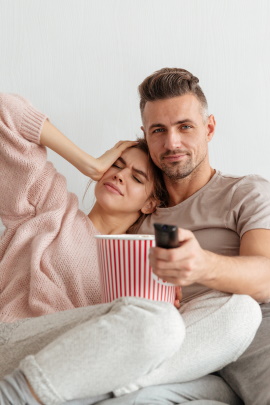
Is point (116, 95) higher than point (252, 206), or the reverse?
point (116, 95)

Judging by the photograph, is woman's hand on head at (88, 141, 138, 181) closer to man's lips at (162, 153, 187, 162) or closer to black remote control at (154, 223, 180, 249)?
man's lips at (162, 153, 187, 162)

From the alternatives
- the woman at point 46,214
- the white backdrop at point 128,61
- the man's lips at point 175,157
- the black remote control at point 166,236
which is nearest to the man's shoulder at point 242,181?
the man's lips at point 175,157

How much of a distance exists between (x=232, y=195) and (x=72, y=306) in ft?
1.75

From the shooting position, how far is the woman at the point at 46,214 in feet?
4.93

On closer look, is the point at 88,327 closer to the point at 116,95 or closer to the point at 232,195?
the point at 232,195

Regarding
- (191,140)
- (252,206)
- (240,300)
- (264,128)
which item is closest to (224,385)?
(240,300)

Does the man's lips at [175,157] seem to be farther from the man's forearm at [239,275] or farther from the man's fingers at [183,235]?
the man's fingers at [183,235]

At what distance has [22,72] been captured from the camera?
198 cm

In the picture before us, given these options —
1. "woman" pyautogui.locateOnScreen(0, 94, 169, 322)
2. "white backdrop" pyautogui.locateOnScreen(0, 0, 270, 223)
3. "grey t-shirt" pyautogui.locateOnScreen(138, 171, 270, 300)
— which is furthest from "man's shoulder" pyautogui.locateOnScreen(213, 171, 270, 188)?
"white backdrop" pyautogui.locateOnScreen(0, 0, 270, 223)

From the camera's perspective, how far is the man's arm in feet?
3.51

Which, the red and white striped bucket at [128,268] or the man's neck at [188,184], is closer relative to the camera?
the red and white striped bucket at [128,268]

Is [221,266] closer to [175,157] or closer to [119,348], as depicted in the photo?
[119,348]

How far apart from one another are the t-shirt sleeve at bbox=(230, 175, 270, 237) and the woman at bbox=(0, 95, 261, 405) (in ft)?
0.82

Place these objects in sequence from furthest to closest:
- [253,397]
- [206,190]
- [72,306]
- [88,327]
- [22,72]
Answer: [22,72] → [206,190] → [72,306] → [253,397] → [88,327]
